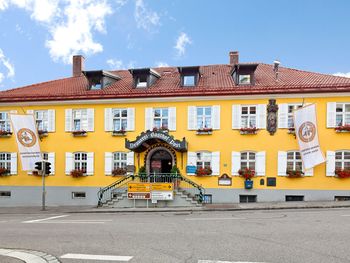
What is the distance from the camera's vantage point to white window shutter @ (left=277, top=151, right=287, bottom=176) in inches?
782

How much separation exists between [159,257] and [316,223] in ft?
22.7

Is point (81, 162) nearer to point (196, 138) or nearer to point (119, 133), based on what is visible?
point (119, 133)

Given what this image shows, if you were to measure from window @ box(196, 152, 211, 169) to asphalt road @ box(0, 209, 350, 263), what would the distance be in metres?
8.13

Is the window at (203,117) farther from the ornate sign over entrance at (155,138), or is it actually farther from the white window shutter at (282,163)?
the white window shutter at (282,163)

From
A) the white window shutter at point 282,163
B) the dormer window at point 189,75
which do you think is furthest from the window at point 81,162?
the white window shutter at point 282,163

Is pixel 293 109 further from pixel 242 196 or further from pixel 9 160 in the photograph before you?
pixel 9 160

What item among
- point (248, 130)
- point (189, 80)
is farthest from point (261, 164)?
point (189, 80)

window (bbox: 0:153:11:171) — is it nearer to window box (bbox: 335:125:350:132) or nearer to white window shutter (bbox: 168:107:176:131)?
white window shutter (bbox: 168:107:176:131)

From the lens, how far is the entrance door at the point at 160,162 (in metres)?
21.8

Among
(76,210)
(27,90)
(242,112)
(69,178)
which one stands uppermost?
(27,90)

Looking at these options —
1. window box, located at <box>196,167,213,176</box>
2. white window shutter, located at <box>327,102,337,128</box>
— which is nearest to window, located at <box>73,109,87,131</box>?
window box, located at <box>196,167,213,176</box>

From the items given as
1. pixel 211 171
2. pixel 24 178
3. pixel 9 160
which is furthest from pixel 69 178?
pixel 211 171

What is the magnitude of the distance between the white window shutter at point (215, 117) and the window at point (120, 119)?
5.93 m

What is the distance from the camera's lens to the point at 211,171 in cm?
2052
